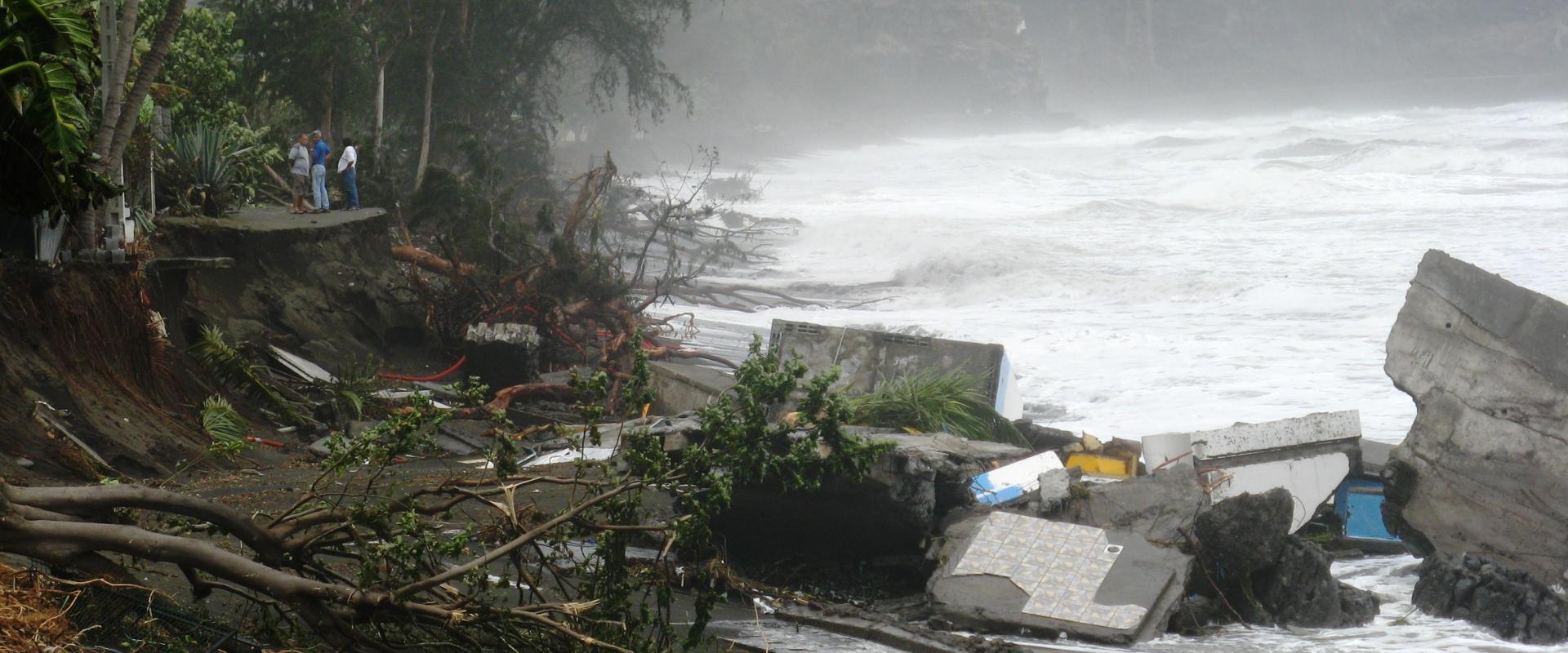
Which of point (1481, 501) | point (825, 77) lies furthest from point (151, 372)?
point (825, 77)

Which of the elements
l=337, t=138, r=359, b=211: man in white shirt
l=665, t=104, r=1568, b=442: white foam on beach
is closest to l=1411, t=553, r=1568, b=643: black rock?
l=665, t=104, r=1568, b=442: white foam on beach

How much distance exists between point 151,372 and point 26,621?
18.6 feet

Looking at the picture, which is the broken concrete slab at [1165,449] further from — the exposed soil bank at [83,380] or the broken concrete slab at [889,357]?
the exposed soil bank at [83,380]

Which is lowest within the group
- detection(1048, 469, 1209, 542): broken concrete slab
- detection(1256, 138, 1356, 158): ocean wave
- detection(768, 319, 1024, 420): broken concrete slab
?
detection(1048, 469, 1209, 542): broken concrete slab

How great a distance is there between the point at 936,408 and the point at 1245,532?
265 centimetres

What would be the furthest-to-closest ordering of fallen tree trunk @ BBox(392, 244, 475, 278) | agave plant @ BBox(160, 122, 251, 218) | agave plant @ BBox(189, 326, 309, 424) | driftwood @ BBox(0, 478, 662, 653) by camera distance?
fallen tree trunk @ BBox(392, 244, 475, 278)
agave plant @ BBox(160, 122, 251, 218)
agave plant @ BBox(189, 326, 309, 424)
driftwood @ BBox(0, 478, 662, 653)

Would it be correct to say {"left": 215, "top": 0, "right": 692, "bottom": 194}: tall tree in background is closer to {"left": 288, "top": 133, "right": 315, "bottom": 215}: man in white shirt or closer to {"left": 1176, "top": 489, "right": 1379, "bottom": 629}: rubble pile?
{"left": 288, "top": 133, "right": 315, "bottom": 215}: man in white shirt

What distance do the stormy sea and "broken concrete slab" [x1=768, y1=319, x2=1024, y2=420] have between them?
2.94m

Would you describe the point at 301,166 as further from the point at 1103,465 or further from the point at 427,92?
the point at 1103,465

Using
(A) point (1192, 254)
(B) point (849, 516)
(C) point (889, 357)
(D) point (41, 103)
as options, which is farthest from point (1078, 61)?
(D) point (41, 103)

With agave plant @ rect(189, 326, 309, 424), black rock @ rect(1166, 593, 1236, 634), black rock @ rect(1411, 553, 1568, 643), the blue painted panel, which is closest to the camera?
black rock @ rect(1166, 593, 1236, 634)

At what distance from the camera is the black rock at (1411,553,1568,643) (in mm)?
6926

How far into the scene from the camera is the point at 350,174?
15938 millimetres

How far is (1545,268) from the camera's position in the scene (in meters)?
25.6
